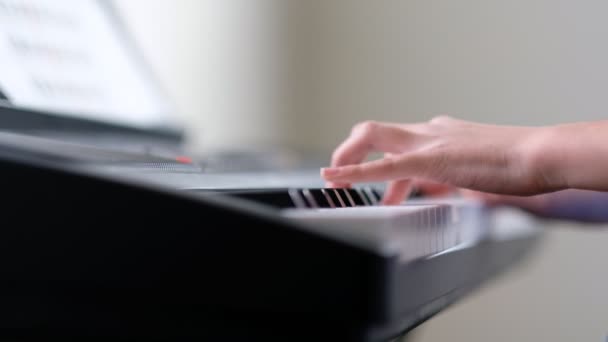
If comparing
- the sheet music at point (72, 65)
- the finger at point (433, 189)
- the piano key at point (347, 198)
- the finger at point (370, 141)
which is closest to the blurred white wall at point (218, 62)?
the sheet music at point (72, 65)

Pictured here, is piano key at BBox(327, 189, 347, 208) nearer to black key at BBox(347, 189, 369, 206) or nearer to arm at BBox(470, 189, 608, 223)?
black key at BBox(347, 189, 369, 206)

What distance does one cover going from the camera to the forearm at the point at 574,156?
613 mm

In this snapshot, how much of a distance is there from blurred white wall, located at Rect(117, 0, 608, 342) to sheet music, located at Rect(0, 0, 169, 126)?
0.55 m

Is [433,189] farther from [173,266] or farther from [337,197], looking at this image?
[173,266]

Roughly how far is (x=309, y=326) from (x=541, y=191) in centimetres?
38

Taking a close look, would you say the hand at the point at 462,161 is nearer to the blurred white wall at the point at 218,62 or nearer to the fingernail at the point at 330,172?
the fingernail at the point at 330,172

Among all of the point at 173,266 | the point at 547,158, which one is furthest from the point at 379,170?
the point at 173,266

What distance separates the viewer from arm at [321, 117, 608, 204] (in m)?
0.60

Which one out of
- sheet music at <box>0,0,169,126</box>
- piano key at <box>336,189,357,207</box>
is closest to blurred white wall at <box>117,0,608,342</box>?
sheet music at <box>0,0,169,126</box>

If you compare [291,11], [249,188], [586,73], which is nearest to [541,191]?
[249,188]

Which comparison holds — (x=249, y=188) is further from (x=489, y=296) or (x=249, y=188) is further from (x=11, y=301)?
(x=489, y=296)

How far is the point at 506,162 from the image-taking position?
63 cm

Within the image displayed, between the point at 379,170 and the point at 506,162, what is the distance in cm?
13

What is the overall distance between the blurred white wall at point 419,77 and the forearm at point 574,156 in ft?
4.06
